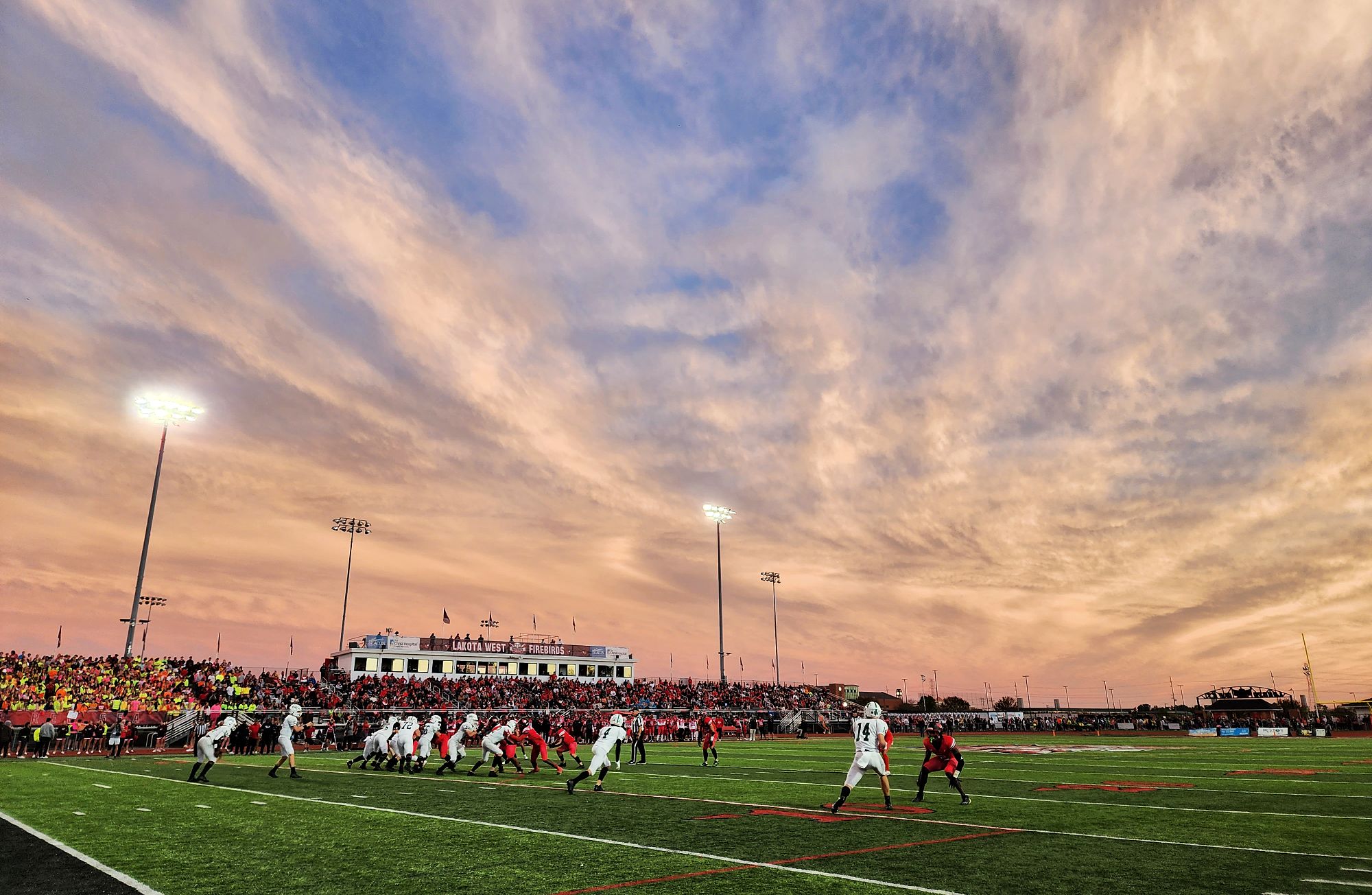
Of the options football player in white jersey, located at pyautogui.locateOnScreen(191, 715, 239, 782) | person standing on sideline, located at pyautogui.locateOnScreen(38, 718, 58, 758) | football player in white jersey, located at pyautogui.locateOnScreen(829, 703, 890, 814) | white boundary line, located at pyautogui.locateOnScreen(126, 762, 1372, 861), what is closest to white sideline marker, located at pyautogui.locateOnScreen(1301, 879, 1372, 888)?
white boundary line, located at pyautogui.locateOnScreen(126, 762, 1372, 861)

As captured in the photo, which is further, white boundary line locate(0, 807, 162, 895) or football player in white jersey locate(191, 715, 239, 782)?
football player in white jersey locate(191, 715, 239, 782)

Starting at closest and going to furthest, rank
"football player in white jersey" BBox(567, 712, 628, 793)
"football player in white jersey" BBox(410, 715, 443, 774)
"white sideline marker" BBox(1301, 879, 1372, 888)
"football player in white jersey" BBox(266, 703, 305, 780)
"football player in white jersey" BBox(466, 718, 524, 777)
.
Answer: "white sideline marker" BBox(1301, 879, 1372, 888), "football player in white jersey" BBox(567, 712, 628, 793), "football player in white jersey" BBox(266, 703, 305, 780), "football player in white jersey" BBox(466, 718, 524, 777), "football player in white jersey" BBox(410, 715, 443, 774)

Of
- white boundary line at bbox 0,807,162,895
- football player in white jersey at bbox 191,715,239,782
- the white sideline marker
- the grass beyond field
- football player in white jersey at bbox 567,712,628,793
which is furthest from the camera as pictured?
football player in white jersey at bbox 191,715,239,782

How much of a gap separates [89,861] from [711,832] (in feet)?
24.2

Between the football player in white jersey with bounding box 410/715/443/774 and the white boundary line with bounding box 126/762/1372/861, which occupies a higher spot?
the football player in white jersey with bounding box 410/715/443/774

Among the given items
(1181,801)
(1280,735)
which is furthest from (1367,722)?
(1181,801)

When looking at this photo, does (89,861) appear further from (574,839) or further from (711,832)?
(711,832)

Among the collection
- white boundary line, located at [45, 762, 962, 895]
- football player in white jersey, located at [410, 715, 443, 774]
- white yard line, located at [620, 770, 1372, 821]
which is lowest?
white yard line, located at [620, 770, 1372, 821]

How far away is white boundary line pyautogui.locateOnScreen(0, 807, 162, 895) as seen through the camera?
25.2 ft

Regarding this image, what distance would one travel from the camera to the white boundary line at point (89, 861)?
7.67m

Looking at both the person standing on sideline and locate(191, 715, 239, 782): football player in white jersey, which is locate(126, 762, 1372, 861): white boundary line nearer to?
locate(191, 715, 239, 782): football player in white jersey

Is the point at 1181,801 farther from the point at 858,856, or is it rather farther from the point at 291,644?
the point at 291,644

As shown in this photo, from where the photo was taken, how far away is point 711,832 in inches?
448

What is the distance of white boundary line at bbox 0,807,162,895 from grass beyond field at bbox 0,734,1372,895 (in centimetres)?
15
